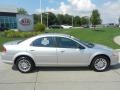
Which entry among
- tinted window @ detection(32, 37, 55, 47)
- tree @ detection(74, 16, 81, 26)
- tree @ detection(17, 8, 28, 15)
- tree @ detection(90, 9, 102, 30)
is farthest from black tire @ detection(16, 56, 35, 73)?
tree @ detection(74, 16, 81, 26)

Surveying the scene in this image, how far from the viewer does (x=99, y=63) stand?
9133 millimetres

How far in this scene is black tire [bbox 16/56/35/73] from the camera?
8.95 m

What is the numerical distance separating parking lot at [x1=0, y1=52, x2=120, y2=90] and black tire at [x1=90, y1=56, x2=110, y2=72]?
0.21 m

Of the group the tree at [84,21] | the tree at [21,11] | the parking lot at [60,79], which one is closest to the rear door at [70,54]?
the parking lot at [60,79]

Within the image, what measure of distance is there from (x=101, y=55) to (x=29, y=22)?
71.5ft

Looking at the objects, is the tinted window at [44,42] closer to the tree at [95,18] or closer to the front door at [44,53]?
the front door at [44,53]

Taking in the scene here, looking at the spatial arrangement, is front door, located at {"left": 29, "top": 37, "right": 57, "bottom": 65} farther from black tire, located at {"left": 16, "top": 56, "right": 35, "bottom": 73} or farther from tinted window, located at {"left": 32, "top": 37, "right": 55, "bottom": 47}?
black tire, located at {"left": 16, "top": 56, "right": 35, "bottom": 73}

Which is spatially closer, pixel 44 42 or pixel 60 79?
pixel 60 79

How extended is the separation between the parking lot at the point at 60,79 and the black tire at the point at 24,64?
21 cm

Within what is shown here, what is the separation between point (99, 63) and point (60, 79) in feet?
6.32

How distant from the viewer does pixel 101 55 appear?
29.8 feet

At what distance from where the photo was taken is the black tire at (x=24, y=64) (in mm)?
8953

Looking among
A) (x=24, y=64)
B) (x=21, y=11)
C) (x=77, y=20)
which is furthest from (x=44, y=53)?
(x=77, y=20)

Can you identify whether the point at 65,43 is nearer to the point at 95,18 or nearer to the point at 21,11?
the point at 95,18
